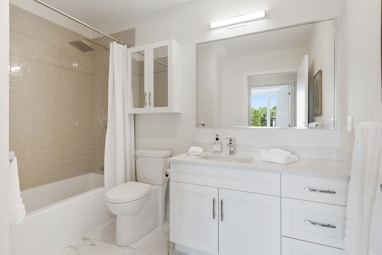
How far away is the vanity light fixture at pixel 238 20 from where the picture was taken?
1.95 metres

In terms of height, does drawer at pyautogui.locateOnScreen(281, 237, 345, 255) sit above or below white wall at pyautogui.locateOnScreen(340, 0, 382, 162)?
below

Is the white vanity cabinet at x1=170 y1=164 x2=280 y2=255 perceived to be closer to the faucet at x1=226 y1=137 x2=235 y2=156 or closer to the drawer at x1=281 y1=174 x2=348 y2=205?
the drawer at x1=281 y1=174 x2=348 y2=205

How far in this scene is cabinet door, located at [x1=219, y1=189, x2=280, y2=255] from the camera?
56.6 inches

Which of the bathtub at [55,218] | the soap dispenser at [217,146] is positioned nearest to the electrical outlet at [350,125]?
the soap dispenser at [217,146]

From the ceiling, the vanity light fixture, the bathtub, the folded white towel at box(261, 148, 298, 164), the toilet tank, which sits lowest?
the bathtub

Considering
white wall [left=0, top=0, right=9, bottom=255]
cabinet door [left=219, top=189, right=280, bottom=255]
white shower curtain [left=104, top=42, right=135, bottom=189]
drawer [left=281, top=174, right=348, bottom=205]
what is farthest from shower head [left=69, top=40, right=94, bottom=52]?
drawer [left=281, top=174, right=348, bottom=205]

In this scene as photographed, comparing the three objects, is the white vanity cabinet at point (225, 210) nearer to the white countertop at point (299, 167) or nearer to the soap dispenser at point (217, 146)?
the white countertop at point (299, 167)

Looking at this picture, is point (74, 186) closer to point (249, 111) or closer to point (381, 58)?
point (249, 111)

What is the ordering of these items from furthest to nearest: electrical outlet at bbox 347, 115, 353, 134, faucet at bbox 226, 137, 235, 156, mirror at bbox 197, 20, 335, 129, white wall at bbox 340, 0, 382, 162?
faucet at bbox 226, 137, 235, 156 < mirror at bbox 197, 20, 335, 129 < electrical outlet at bbox 347, 115, 353, 134 < white wall at bbox 340, 0, 382, 162

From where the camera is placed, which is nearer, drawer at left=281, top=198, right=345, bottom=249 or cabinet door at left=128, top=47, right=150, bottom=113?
drawer at left=281, top=198, right=345, bottom=249

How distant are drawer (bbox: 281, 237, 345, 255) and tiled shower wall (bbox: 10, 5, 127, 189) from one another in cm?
243

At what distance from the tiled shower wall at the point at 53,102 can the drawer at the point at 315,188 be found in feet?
7.90

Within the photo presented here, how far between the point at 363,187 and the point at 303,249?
623 millimetres

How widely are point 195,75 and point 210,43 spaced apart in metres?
0.36
